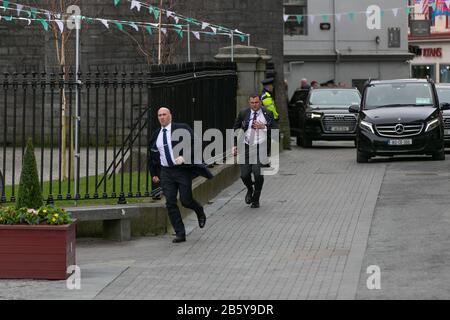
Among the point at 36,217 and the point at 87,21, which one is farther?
the point at 87,21

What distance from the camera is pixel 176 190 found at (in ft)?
47.9

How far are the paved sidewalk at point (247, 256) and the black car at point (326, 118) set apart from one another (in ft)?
38.1

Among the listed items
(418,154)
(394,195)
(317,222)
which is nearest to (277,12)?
(418,154)

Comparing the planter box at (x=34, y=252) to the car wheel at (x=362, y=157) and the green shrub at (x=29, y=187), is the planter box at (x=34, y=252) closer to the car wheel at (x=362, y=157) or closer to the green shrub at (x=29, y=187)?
the green shrub at (x=29, y=187)

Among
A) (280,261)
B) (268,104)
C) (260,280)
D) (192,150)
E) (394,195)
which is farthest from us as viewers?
(268,104)

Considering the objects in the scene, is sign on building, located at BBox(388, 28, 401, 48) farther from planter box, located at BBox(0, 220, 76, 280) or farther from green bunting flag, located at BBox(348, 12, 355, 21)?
planter box, located at BBox(0, 220, 76, 280)

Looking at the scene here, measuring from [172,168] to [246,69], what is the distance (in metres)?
10.4

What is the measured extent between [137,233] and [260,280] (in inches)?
146

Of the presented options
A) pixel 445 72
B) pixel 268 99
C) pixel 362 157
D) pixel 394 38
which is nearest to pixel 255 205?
pixel 268 99

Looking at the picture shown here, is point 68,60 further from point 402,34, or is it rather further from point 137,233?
point 402,34

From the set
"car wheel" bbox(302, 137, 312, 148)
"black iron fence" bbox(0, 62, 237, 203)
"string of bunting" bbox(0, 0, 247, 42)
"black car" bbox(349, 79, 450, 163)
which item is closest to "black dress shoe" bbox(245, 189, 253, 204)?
"black iron fence" bbox(0, 62, 237, 203)

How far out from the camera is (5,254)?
11.9 meters

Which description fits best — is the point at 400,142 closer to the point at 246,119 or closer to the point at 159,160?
the point at 246,119

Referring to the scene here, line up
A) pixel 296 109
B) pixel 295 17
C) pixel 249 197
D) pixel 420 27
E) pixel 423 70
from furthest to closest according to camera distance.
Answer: pixel 423 70 < pixel 420 27 < pixel 295 17 < pixel 296 109 < pixel 249 197
